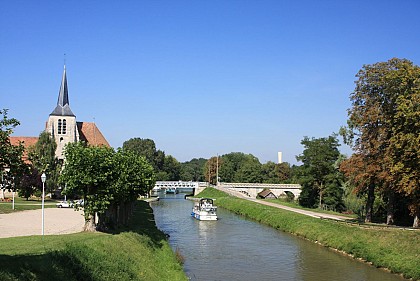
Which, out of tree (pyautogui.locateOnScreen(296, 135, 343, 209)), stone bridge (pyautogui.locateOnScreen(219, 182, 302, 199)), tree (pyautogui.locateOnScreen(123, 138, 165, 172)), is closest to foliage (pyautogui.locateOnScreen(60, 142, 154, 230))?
tree (pyautogui.locateOnScreen(296, 135, 343, 209))

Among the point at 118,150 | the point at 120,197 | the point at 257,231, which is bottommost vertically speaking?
the point at 257,231

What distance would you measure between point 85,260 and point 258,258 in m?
17.8

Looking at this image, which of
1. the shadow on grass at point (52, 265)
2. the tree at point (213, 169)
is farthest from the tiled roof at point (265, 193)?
the shadow on grass at point (52, 265)

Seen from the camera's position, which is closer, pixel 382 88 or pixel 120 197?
pixel 120 197

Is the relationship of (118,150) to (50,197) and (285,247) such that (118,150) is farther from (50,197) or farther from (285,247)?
(50,197)

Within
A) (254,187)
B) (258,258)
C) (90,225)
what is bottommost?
(258,258)

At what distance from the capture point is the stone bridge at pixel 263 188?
96125mm

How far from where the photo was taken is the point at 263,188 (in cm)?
9888

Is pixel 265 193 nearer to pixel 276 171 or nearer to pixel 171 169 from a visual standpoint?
pixel 276 171

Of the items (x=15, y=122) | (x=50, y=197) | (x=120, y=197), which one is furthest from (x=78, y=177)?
(x=50, y=197)

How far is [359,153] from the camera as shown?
139 feet

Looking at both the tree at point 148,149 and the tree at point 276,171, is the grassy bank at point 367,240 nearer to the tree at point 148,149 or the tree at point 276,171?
the tree at point 276,171

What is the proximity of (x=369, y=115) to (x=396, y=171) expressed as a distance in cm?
727

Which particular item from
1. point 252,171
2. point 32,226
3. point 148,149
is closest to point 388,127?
point 32,226
